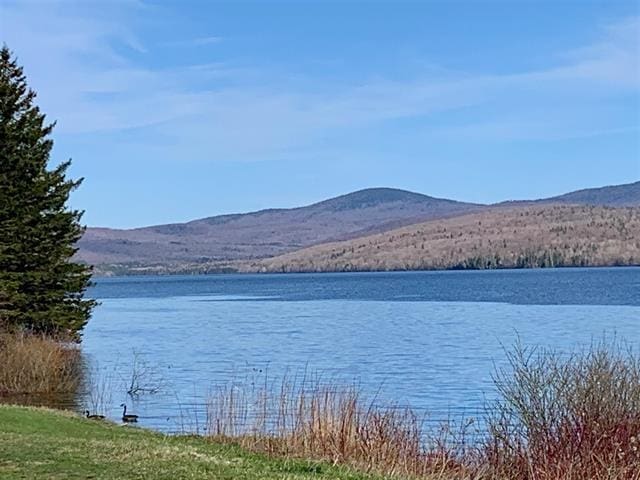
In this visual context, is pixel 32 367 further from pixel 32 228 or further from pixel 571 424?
pixel 571 424

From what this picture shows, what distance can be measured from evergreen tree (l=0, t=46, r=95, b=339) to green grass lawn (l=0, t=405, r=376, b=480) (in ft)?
52.9

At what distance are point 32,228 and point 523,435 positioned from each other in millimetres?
23097

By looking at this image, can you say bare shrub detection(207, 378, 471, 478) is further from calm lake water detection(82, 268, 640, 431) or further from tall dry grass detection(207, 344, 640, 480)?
calm lake water detection(82, 268, 640, 431)

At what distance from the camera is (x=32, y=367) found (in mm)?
30266

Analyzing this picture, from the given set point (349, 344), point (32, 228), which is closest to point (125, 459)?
point (32, 228)

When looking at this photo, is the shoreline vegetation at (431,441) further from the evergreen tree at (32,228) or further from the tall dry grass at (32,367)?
the evergreen tree at (32,228)

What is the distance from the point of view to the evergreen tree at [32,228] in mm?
34031

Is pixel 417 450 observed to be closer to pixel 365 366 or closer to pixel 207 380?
pixel 207 380

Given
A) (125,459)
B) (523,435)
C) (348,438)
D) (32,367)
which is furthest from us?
(32,367)

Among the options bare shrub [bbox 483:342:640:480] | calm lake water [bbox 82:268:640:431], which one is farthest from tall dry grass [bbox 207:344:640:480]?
calm lake water [bbox 82:268:640:431]

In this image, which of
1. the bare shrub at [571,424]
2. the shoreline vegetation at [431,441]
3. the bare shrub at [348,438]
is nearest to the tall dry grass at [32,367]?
the shoreline vegetation at [431,441]

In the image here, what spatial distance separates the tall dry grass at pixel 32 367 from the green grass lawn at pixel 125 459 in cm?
1142

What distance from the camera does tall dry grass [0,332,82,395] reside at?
1176 inches

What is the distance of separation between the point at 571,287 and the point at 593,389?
90797 mm
